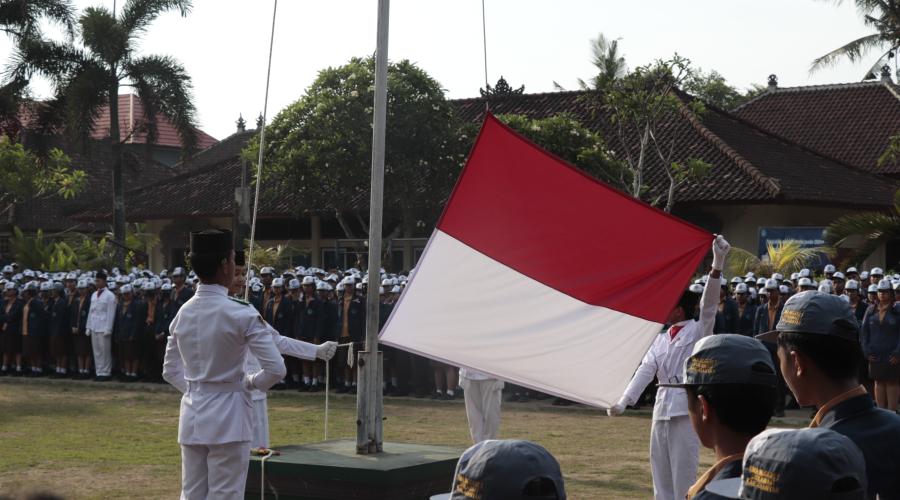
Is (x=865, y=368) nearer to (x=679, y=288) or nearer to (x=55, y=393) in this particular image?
(x=679, y=288)

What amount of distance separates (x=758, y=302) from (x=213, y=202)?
18.9 m

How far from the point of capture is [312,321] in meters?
16.2

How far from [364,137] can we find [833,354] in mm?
18806

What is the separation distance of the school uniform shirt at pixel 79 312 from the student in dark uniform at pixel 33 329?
0.68 m

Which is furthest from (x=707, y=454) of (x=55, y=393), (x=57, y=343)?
(x=57, y=343)

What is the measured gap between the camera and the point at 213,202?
28.7 metres

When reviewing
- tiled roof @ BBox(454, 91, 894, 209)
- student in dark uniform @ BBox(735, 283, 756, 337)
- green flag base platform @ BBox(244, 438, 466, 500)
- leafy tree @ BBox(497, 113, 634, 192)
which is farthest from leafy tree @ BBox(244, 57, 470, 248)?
green flag base platform @ BBox(244, 438, 466, 500)

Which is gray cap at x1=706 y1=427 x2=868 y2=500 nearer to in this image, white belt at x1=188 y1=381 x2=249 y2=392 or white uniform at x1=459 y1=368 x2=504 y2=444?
white belt at x1=188 y1=381 x2=249 y2=392

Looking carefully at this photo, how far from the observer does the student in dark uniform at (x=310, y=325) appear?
16156 millimetres

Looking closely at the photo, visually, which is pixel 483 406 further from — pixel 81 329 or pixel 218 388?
pixel 81 329

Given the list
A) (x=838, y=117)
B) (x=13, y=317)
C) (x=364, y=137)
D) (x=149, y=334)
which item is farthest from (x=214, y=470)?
(x=838, y=117)

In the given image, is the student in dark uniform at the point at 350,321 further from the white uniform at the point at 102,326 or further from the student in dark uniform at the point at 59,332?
the student in dark uniform at the point at 59,332

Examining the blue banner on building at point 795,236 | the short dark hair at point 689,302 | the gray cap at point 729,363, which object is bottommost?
the gray cap at point 729,363

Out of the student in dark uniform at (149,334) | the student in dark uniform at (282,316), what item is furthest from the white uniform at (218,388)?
the student in dark uniform at (149,334)
